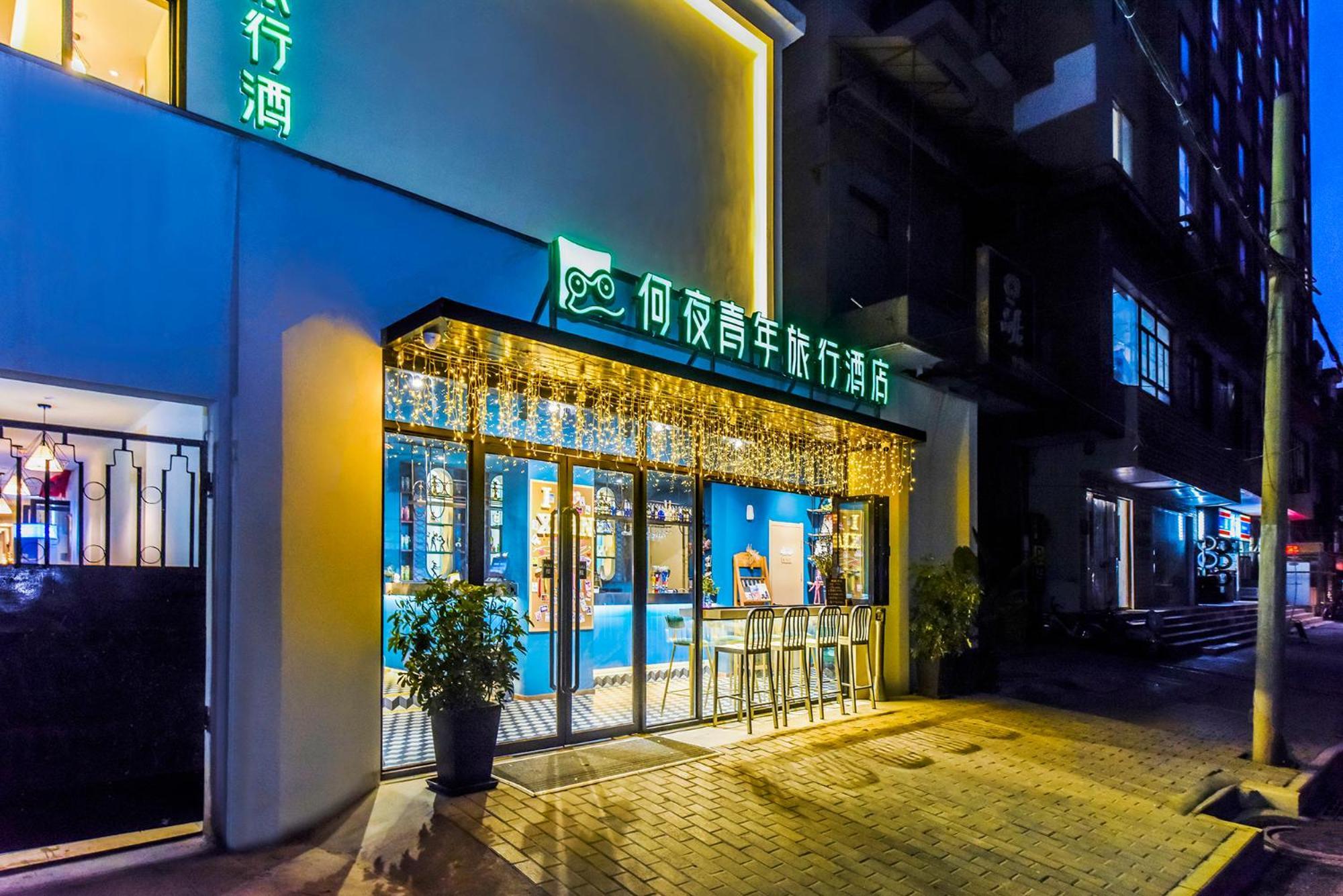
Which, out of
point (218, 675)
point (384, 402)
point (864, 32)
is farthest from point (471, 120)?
point (864, 32)

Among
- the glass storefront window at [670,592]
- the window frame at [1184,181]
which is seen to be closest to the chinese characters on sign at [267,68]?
the glass storefront window at [670,592]

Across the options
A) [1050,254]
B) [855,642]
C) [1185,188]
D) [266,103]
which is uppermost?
[1185,188]

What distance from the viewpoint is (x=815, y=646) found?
8.84m

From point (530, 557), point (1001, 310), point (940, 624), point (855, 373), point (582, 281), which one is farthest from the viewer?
point (1001, 310)

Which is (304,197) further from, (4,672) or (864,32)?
(864,32)

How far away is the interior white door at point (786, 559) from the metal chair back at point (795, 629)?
2.07 m

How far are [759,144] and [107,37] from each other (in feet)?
21.3

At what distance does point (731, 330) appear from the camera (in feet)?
27.2

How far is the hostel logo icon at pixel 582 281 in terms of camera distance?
22.5 ft

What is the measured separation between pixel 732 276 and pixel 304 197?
16.5ft

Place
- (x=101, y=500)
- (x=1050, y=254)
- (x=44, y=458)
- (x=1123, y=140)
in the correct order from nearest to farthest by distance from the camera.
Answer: (x=44, y=458) → (x=101, y=500) → (x=1050, y=254) → (x=1123, y=140)

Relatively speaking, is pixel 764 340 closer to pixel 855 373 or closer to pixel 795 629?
pixel 855 373

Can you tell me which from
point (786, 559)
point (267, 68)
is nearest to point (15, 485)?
point (267, 68)

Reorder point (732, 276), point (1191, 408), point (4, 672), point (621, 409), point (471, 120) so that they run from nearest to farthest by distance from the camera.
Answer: point (4, 672)
point (471, 120)
point (621, 409)
point (732, 276)
point (1191, 408)
